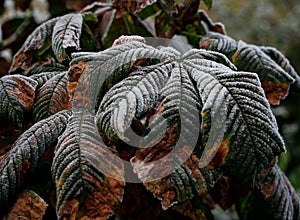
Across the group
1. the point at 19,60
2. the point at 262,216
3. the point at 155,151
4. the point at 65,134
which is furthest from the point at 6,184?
the point at 262,216

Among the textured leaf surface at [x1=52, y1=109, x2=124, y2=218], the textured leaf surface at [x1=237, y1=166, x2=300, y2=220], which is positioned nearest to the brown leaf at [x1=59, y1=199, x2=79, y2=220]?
the textured leaf surface at [x1=52, y1=109, x2=124, y2=218]

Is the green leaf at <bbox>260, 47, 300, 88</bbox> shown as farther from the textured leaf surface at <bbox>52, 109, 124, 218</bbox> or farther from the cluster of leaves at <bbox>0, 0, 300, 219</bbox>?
the textured leaf surface at <bbox>52, 109, 124, 218</bbox>

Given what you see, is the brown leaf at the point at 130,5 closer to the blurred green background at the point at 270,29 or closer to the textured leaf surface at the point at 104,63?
the textured leaf surface at the point at 104,63

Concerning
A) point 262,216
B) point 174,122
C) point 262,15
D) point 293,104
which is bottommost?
point 293,104

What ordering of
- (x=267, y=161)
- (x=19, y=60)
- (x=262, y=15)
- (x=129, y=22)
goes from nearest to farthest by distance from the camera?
(x=267, y=161), (x=19, y=60), (x=129, y=22), (x=262, y=15)

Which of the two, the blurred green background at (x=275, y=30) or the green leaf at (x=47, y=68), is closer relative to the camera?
the green leaf at (x=47, y=68)

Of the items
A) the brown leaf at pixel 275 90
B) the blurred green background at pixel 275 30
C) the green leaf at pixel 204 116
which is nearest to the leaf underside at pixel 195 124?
the green leaf at pixel 204 116

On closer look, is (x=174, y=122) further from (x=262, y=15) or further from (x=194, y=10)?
(x=262, y=15)
